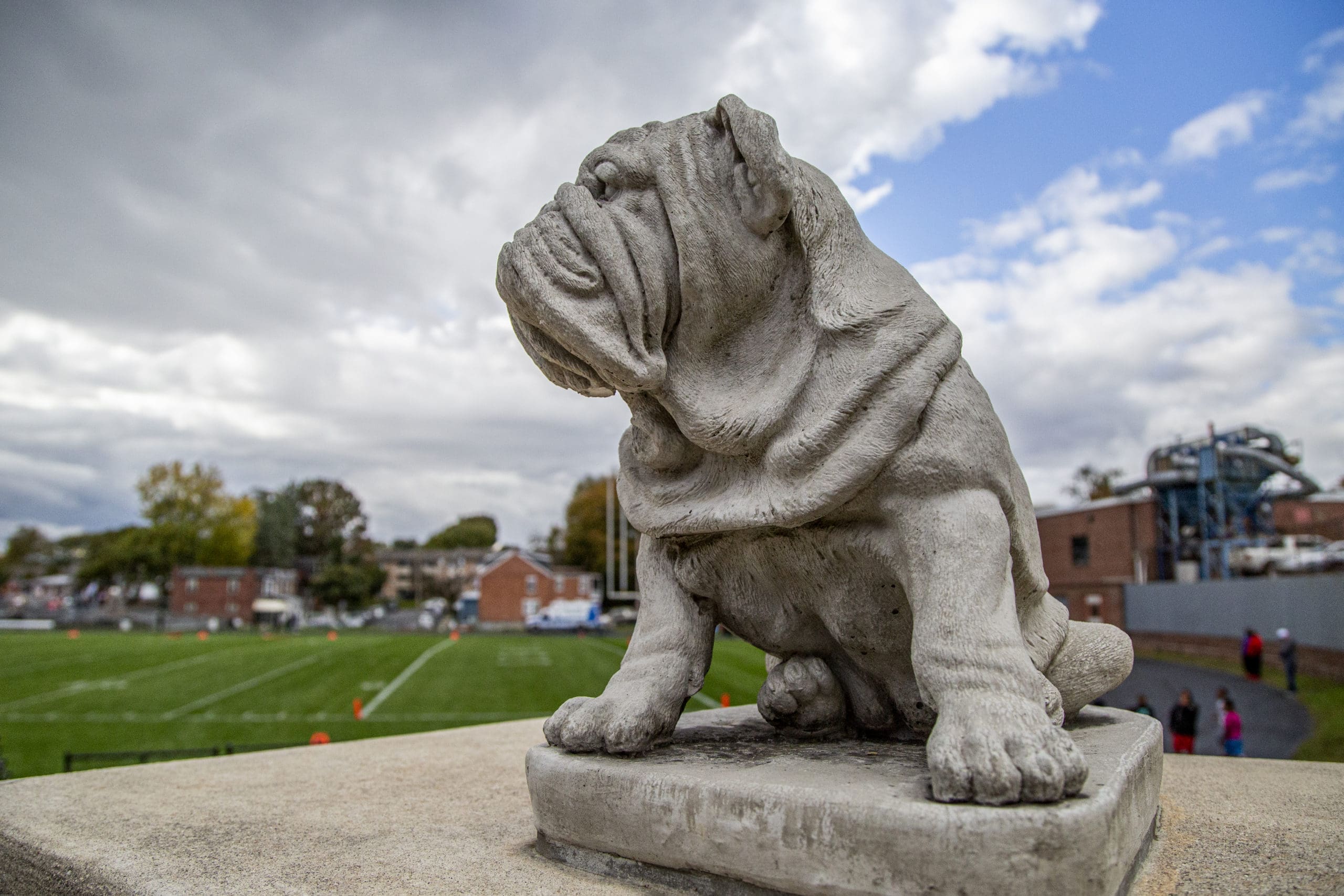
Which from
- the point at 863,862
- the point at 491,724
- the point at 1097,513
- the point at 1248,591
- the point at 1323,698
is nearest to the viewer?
the point at 863,862

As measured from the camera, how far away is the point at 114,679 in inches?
1168

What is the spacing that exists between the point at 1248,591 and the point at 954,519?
24.2m

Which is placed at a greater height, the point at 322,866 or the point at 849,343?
the point at 849,343

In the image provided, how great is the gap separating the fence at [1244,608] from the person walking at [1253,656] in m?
1.14

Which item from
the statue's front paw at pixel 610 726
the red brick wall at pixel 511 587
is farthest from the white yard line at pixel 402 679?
the statue's front paw at pixel 610 726

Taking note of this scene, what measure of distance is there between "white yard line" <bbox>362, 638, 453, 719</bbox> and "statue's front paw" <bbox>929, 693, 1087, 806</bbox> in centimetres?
2132

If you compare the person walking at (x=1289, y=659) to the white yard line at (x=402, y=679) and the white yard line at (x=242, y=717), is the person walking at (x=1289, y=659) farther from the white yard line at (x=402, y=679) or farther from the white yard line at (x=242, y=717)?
the white yard line at (x=402, y=679)

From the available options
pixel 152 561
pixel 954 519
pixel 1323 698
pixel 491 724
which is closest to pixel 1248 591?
pixel 1323 698

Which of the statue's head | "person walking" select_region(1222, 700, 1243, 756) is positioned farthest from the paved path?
the statue's head

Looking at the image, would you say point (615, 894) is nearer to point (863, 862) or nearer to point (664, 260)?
point (863, 862)

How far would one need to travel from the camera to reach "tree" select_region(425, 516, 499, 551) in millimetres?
91125

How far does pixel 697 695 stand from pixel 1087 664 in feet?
44.8

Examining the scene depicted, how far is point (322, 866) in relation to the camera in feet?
7.49

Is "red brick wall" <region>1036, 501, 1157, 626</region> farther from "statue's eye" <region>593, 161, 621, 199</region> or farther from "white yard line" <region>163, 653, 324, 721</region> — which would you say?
"statue's eye" <region>593, 161, 621, 199</region>
